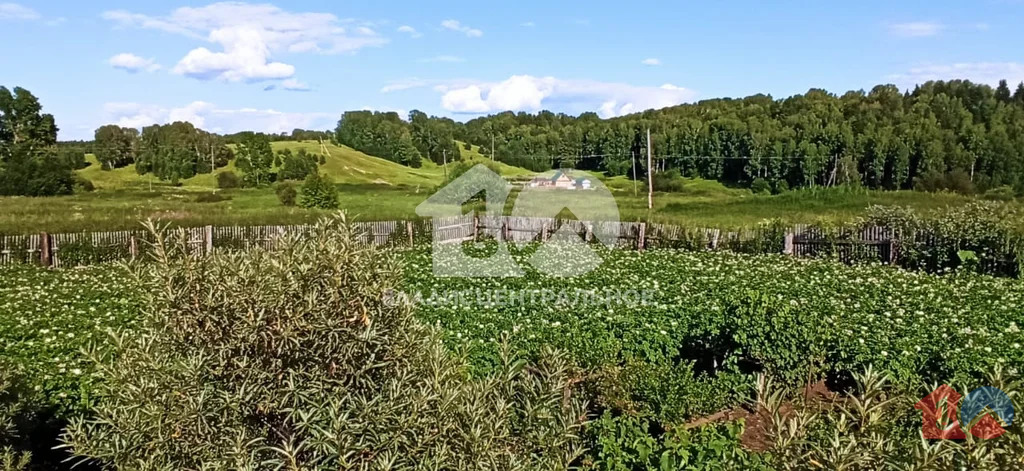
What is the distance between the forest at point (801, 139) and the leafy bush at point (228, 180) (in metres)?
23.0

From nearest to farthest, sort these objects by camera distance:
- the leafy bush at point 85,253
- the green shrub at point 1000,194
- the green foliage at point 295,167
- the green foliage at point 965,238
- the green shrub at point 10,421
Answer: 1. the green shrub at point 10,421
2. the green foliage at point 965,238
3. the leafy bush at point 85,253
4. the green shrub at point 1000,194
5. the green foliage at point 295,167

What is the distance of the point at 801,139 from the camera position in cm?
7781

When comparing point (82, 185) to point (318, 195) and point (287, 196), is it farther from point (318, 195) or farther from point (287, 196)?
point (318, 195)

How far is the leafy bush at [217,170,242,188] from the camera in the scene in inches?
2504

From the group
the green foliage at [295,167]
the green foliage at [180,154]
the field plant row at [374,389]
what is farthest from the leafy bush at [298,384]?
the green foliage at [180,154]

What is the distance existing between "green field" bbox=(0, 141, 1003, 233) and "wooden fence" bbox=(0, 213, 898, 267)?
107 inches

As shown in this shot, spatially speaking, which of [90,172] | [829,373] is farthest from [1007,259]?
[90,172]

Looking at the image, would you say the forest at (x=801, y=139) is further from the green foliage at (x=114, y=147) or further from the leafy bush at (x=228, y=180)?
the green foliage at (x=114, y=147)

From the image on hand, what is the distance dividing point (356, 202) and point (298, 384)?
153ft

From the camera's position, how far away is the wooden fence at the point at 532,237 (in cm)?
1920

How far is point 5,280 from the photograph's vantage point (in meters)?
15.4

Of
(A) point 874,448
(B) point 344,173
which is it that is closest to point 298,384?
(A) point 874,448

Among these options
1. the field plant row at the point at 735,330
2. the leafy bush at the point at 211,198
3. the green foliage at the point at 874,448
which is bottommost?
the field plant row at the point at 735,330

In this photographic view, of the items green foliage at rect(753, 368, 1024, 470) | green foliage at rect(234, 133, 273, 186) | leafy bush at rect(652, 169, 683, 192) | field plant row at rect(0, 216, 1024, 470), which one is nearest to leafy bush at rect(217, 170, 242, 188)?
green foliage at rect(234, 133, 273, 186)
